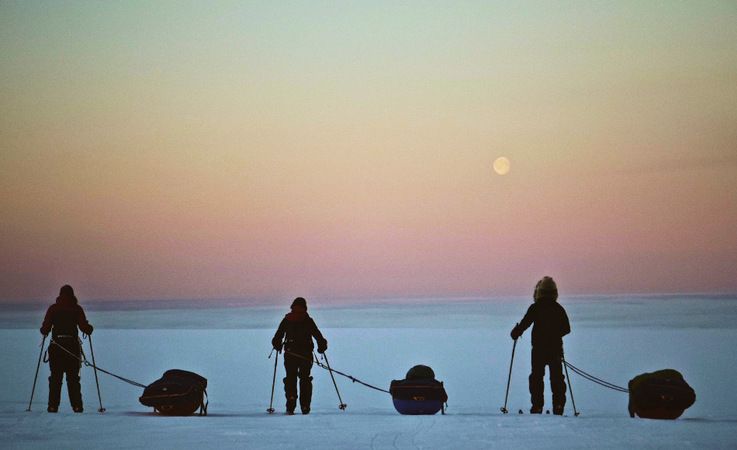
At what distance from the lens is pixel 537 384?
10141 mm

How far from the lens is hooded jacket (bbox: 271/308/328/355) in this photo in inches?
415

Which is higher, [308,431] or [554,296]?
[554,296]

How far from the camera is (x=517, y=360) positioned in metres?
28.2

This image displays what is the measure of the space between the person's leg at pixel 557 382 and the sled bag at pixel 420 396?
54.0 inches

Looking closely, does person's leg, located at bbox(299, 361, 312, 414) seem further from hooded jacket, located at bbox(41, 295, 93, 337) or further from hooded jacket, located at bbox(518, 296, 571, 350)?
hooded jacket, located at bbox(41, 295, 93, 337)

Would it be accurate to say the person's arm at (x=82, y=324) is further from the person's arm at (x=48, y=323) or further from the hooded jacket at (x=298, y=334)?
the hooded jacket at (x=298, y=334)

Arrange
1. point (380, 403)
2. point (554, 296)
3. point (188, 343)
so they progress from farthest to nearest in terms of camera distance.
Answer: point (188, 343), point (380, 403), point (554, 296)

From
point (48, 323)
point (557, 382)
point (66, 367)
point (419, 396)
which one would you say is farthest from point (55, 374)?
point (557, 382)

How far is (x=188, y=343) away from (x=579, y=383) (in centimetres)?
2122

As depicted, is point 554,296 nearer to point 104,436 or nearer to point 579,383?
point 104,436

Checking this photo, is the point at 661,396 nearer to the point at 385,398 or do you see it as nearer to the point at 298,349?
the point at 298,349

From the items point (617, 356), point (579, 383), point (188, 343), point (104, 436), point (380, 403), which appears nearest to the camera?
point (104, 436)

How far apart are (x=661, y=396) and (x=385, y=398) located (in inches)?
321

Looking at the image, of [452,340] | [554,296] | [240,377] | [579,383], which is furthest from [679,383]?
[452,340]
